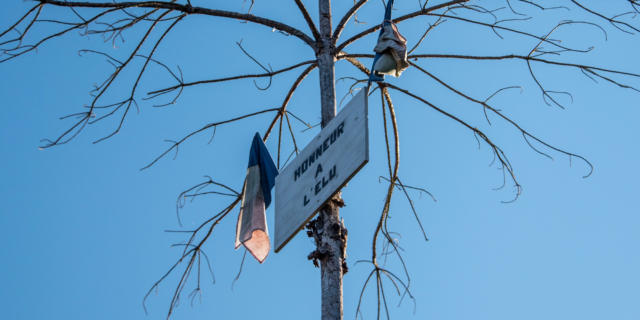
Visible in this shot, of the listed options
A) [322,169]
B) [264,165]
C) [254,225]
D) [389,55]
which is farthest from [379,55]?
[254,225]

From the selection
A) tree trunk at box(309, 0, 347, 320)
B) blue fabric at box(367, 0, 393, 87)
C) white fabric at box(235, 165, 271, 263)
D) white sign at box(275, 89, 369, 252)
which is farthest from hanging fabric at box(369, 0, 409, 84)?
white fabric at box(235, 165, 271, 263)

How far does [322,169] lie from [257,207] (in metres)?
0.93

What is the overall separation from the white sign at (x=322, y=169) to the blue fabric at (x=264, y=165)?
17.0 inches

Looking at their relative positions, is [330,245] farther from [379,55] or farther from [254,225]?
[379,55]

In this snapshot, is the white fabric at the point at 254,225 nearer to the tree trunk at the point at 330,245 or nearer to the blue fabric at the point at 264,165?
the blue fabric at the point at 264,165

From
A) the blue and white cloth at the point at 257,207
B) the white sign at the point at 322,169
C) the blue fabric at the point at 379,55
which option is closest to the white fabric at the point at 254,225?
the blue and white cloth at the point at 257,207

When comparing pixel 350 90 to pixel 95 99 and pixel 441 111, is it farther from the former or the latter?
pixel 95 99

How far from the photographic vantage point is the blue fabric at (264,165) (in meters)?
4.62

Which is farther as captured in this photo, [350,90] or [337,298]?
[350,90]

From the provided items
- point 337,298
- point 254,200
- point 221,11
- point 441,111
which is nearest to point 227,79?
point 221,11

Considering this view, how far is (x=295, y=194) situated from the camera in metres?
3.95

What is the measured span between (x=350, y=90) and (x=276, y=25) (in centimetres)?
81

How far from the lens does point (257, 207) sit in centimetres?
459

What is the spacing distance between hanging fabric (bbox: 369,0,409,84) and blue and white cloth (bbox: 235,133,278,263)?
2.71ft
